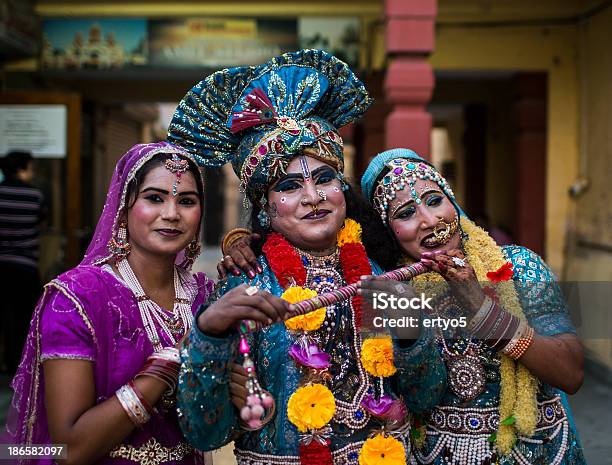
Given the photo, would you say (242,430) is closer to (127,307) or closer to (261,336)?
(261,336)

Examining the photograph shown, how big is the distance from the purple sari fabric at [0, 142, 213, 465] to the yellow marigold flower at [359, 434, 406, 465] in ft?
1.75

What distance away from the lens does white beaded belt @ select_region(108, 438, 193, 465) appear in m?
1.85

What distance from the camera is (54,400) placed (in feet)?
5.80

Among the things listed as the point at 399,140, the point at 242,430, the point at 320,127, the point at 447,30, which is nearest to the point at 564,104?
the point at 447,30

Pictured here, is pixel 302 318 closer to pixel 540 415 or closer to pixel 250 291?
pixel 250 291

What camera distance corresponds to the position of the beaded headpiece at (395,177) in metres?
2.05

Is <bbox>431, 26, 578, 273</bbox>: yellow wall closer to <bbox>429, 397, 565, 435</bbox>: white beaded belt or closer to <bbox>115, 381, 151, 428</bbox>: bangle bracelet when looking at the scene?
<bbox>429, 397, 565, 435</bbox>: white beaded belt

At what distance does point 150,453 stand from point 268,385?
39cm

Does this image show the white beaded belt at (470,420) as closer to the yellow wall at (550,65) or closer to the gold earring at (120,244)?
the gold earring at (120,244)

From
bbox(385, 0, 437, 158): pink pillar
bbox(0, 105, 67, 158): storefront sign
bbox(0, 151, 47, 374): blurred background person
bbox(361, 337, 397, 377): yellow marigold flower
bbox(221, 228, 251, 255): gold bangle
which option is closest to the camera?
bbox(361, 337, 397, 377): yellow marigold flower

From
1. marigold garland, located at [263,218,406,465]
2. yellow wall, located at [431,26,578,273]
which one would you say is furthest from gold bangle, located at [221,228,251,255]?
yellow wall, located at [431,26,578,273]

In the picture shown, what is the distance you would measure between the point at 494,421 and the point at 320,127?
1.04 meters

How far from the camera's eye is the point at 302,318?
1901 mm

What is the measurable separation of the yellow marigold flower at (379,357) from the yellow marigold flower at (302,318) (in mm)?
162
